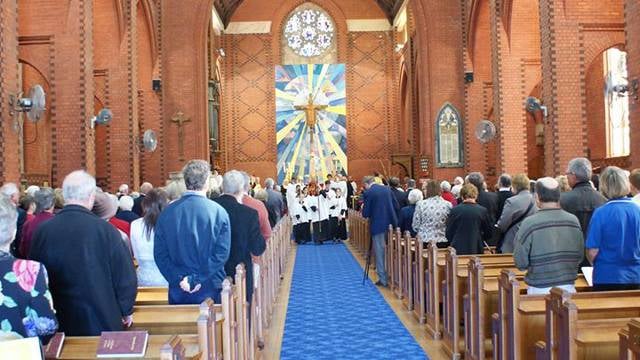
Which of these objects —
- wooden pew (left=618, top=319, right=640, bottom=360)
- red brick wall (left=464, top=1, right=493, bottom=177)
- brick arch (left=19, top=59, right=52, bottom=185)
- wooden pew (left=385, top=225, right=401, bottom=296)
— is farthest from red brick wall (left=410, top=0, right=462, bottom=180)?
wooden pew (left=618, top=319, right=640, bottom=360)

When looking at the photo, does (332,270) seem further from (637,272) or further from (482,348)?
(637,272)

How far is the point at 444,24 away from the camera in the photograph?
22.1m

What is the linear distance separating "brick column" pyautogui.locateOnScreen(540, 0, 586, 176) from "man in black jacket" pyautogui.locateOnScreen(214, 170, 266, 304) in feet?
29.9

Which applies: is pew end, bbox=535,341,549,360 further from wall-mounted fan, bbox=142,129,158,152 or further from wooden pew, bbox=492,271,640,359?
wall-mounted fan, bbox=142,129,158,152

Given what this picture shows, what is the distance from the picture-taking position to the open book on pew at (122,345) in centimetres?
334

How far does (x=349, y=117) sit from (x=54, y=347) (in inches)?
1134

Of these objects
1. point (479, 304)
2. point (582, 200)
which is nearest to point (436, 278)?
point (582, 200)

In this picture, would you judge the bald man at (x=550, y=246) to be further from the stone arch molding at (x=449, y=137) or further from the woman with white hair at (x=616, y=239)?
the stone arch molding at (x=449, y=137)

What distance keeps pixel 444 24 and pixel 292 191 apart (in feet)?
22.9

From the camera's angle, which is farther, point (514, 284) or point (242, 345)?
point (242, 345)

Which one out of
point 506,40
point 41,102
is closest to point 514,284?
point 41,102

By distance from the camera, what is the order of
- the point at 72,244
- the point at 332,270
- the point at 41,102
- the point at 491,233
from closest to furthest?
1. the point at 72,244
2. the point at 491,233
3. the point at 41,102
4. the point at 332,270

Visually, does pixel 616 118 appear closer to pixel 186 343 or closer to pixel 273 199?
pixel 273 199

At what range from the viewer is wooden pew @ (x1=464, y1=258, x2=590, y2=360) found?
19.6ft
